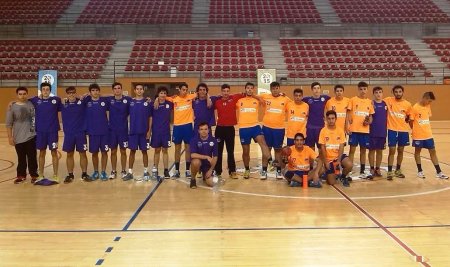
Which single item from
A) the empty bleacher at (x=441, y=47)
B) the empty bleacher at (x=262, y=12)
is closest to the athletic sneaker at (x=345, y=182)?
the empty bleacher at (x=441, y=47)

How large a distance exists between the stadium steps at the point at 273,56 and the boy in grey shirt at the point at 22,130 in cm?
1573

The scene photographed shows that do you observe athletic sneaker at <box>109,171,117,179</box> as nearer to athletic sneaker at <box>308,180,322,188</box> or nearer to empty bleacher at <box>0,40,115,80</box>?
athletic sneaker at <box>308,180,322,188</box>

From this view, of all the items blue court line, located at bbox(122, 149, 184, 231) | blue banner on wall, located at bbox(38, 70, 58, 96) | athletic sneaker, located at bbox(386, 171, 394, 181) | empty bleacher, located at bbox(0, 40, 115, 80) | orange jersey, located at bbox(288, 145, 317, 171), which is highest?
empty bleacher, located at bbox(0, 40, 115, 80)

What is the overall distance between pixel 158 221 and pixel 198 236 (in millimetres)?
800

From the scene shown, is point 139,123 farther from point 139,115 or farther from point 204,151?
point 204,151

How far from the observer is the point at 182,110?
8094 mm

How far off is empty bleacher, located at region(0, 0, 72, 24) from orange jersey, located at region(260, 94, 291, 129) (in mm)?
22821

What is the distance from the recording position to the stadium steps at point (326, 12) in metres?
27.7

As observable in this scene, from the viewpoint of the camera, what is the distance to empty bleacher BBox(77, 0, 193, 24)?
27.0m

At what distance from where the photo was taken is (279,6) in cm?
3009

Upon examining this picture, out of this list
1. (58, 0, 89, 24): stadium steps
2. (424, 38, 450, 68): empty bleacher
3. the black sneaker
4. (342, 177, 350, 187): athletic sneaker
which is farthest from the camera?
(58, 0, 89, 24): stadium steps

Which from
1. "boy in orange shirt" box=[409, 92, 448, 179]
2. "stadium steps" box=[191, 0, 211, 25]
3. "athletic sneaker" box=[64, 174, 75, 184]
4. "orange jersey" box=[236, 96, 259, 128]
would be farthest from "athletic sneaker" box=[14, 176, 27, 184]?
"stadium steps" box=[191, 0, 211, 25]

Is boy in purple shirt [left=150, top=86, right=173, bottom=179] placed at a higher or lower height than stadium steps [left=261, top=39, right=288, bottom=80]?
lower

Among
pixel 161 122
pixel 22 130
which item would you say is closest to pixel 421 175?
pixel 161 122
